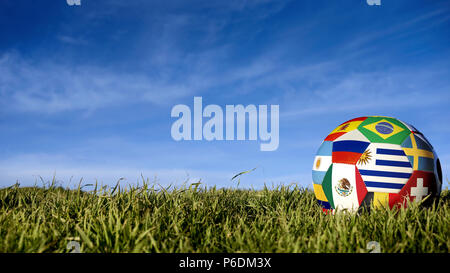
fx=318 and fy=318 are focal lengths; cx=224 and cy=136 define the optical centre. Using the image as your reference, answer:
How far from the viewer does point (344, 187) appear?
4.68 m

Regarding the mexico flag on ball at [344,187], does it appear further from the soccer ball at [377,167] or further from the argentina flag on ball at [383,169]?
the argentina flag on ball at [383,169]

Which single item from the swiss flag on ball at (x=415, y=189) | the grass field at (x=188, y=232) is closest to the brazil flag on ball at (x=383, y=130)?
the swiss flag on ball at (x=415, y=189)

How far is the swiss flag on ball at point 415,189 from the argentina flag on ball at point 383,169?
0.24ft

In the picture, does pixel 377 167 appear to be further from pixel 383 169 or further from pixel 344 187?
pixel 344 187

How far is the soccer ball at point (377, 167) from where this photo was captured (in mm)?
4523

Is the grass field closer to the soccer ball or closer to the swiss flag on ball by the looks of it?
the swiss flag on ball

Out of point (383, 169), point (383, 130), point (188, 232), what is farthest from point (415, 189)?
point (188, 232)

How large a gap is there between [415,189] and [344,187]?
1003 millimetres

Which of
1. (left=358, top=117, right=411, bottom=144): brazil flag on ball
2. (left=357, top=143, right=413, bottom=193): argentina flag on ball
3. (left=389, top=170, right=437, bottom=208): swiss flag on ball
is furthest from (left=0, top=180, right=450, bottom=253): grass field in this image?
(left=358, top=117, right=411, bottom=144): brazil flag on ball

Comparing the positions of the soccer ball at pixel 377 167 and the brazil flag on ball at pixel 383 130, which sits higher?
the brazil flag on ball at pixel 383 130
